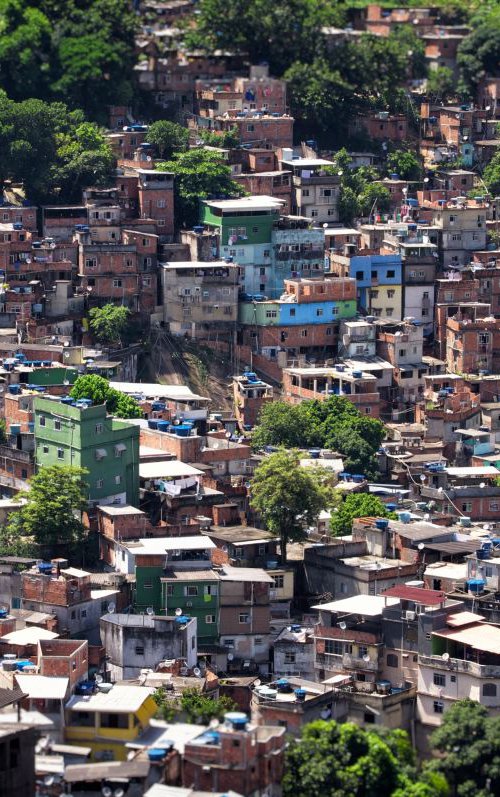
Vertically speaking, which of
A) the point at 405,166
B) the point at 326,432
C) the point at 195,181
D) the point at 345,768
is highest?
the point at 195,181

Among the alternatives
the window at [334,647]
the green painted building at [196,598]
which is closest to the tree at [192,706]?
the window at [334,647]

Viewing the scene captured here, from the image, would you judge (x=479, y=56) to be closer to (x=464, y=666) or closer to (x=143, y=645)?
(x=143, y=645)

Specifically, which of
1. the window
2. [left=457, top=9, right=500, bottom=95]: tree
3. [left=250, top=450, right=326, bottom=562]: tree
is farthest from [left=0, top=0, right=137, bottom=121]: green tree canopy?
the window

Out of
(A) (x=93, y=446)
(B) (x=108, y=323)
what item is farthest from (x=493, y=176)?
(A) (x=93, y=446)

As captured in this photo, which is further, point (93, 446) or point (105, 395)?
point (105, 395)

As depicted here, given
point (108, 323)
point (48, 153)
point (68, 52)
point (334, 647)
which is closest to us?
point (334, 647)

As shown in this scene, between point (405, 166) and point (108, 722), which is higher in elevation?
point (405, 166)

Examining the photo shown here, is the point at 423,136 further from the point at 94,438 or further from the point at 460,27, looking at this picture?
the point at 94,438
